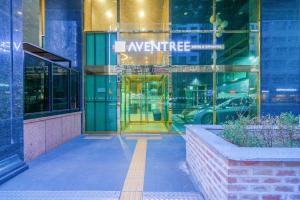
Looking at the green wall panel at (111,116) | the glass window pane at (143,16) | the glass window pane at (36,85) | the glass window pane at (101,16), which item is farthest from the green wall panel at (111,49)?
the glass window pane at (36,85)

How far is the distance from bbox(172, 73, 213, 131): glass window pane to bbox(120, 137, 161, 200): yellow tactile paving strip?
3.24 m

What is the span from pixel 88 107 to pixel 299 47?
333 inches

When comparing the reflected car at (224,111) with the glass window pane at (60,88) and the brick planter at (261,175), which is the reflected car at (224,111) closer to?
the glass window pane at (60,88)

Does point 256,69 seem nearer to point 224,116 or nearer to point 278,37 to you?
point 278,37

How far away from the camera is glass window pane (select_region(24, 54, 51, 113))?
18.1 ft

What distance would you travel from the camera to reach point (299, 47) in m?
8.98

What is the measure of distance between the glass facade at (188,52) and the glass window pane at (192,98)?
0.04 metres

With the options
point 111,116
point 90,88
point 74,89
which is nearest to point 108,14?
point 90,88

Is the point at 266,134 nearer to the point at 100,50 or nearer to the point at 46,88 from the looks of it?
the point at 46,88

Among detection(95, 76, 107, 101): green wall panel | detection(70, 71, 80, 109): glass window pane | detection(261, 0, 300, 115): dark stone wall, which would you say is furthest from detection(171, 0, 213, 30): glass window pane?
detection(70, 71, 80, 109): glass window pane

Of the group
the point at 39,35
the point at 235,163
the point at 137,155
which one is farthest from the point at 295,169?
the point at 39,35

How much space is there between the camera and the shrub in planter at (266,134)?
3.52 m

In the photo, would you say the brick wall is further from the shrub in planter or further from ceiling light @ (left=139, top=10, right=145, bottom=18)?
ceiling light @ (left=139, top=10, right=145, bottom=18)

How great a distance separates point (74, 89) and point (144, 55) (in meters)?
2.98
